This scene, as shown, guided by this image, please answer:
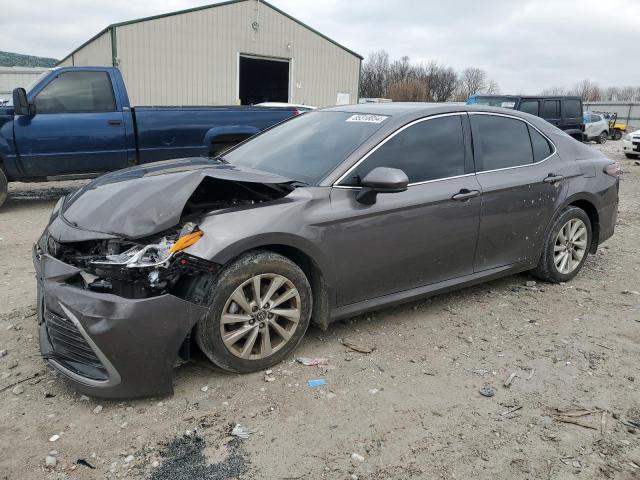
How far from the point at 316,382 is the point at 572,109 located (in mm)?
18232

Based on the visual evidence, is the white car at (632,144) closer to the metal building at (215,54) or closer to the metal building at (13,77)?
the metal building at (215,54)

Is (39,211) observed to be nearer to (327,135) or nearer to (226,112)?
(226,112)

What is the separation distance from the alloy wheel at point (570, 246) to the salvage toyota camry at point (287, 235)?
0.35ft

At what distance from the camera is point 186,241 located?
286cm

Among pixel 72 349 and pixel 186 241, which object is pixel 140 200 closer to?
pixel 186 241

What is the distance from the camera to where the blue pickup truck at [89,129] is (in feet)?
24.8

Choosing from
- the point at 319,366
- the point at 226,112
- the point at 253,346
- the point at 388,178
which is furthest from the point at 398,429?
the point at 226,112

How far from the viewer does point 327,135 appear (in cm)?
390

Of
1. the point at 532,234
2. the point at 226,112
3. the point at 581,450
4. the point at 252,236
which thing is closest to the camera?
the point at 581,450

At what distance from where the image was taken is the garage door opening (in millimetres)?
25047

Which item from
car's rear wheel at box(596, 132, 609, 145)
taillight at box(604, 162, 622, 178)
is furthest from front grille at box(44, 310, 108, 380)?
car's rear wheel at box(596, 132, 609, 145)

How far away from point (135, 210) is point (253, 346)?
1048 mm

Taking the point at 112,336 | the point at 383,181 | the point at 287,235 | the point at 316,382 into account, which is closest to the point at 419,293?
the point at 383,181

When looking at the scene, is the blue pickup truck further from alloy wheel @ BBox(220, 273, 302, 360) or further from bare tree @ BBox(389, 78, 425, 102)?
bare tree @ BBox(389, 78, 425, 102)
